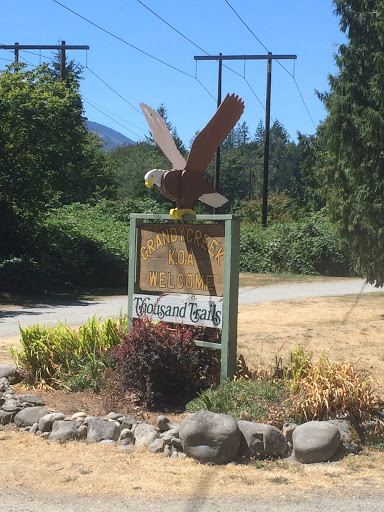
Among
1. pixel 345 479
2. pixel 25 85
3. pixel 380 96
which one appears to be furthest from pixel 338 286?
pixel 345 479

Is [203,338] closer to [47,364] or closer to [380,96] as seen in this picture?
[47,364]

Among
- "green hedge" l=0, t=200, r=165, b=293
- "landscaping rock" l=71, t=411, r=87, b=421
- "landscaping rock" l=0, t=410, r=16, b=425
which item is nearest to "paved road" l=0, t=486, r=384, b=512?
"landscaping rock" l=71, t=411, r=87, b=421

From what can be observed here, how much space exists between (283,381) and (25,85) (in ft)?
48.8

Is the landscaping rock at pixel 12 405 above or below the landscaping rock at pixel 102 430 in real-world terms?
above

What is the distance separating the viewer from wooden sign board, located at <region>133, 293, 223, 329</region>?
21.9 ft

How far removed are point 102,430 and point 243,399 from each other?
4.16 feet

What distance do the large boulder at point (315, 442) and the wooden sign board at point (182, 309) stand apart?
1.62 metres

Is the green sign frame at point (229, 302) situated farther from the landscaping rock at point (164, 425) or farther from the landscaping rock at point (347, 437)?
the landscaping rock at point (347, 437)

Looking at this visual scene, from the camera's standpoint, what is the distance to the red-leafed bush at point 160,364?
21.1 feet

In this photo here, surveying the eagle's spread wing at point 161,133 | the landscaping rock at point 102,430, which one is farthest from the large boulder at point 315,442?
the eagle's spread wing at point 161,133

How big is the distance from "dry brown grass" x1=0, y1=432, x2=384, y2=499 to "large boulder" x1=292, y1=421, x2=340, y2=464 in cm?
8

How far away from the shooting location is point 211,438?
17.0 feet

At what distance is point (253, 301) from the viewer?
16.6 m

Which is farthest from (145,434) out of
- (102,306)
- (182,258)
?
→ (102,306)
